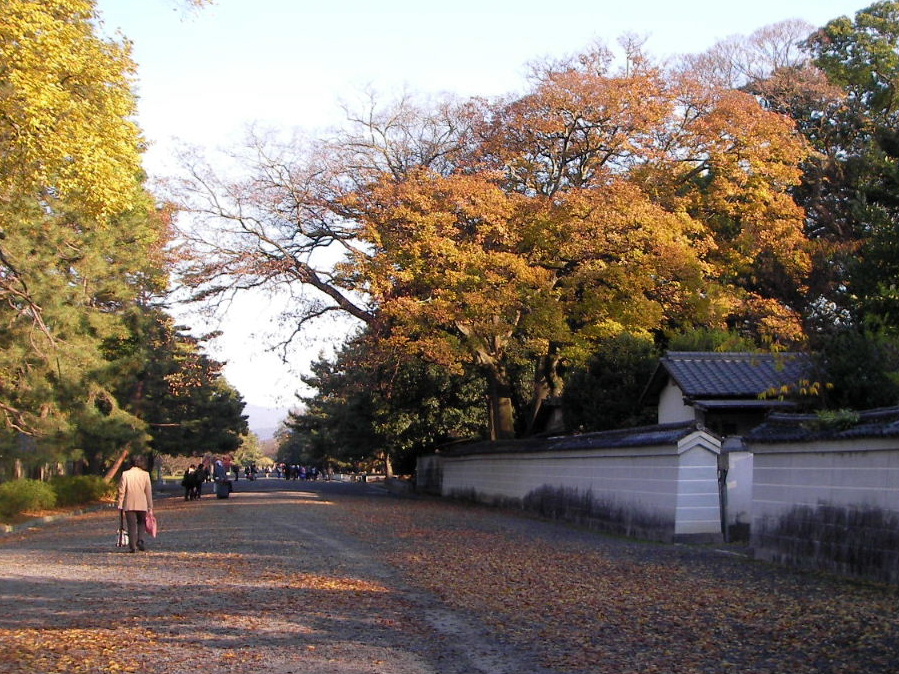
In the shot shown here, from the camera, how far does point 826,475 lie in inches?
476

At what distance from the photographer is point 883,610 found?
8844 millimetres

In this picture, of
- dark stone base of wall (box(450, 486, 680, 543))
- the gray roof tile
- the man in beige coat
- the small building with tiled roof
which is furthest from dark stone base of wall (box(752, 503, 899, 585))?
the man in beige coat

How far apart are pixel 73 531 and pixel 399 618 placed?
13990 mm

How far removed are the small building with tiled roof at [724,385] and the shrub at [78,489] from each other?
18346 millimetres

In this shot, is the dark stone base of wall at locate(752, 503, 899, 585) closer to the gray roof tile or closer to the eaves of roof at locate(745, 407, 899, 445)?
the eaves of roof at locate(745, 407, 899, 445)

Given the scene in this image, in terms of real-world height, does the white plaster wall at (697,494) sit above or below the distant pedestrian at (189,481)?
above

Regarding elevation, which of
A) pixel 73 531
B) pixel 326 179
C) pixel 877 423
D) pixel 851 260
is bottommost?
pixel 73 531

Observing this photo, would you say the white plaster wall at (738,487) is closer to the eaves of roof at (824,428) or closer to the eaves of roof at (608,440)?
the eaves of roof at (608,440)

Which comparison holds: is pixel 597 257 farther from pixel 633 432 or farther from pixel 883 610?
pixel 883 610

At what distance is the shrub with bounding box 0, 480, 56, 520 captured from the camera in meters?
23.0

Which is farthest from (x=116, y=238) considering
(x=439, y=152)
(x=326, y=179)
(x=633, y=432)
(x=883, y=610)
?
(x=883, y=610)

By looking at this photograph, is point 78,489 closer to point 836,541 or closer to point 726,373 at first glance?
point 726,373

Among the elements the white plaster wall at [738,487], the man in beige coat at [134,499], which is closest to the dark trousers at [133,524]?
the man in beige coat at [134,499]

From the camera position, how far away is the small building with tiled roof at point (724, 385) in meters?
21.0
